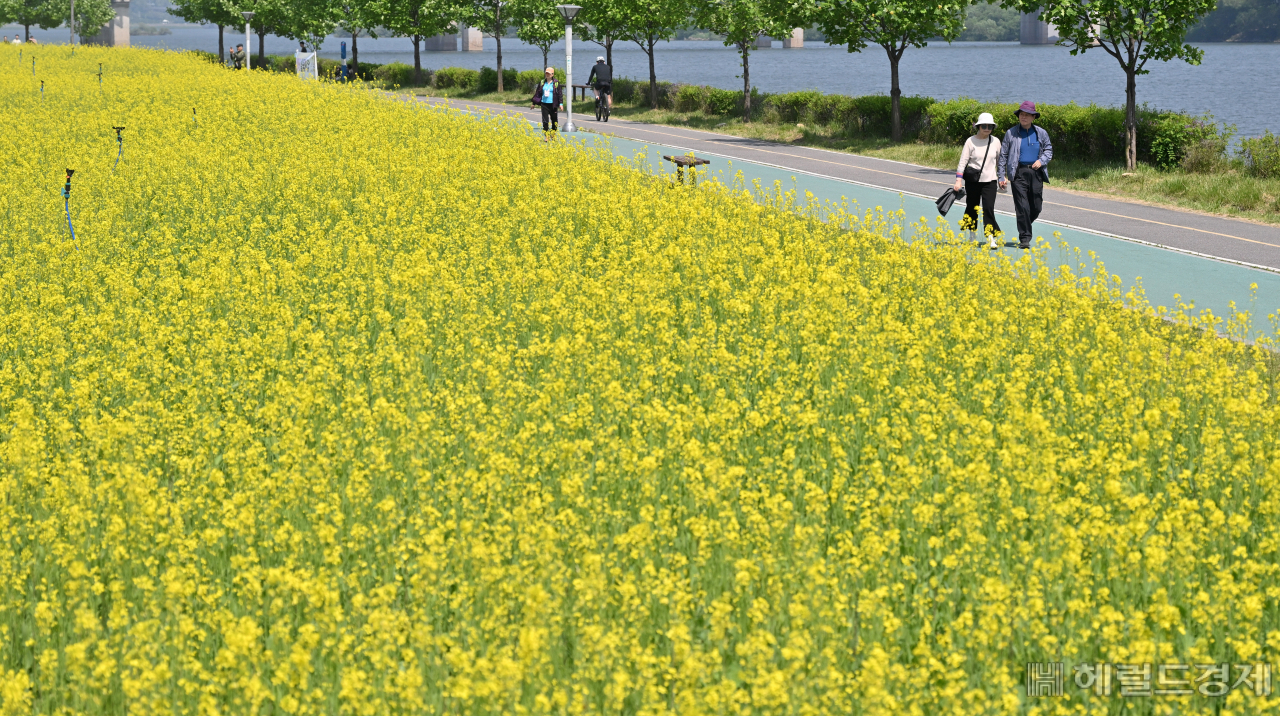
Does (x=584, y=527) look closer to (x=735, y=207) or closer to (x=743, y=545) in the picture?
(x=743, y=545)

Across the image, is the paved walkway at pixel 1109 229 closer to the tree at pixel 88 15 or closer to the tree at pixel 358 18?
the tree at pixel 358 18

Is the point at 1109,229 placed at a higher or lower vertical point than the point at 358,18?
lower

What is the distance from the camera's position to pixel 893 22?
93.2ft

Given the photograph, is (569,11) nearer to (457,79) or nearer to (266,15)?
(457,79)

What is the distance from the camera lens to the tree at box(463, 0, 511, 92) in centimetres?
4975

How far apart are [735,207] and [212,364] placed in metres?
7.27

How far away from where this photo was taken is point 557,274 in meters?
11.7

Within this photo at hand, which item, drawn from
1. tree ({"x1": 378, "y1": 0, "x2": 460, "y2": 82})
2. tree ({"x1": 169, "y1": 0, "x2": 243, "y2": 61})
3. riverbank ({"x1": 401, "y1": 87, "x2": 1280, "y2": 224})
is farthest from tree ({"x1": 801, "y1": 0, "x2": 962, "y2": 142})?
tree ({"x1": 169, "y1": 0, "x2": 243, "y2": 61})

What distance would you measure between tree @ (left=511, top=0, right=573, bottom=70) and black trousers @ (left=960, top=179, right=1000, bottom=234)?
3372cm

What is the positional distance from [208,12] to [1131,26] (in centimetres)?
5997

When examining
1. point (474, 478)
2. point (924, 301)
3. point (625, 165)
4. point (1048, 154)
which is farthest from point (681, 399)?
point (625, 165)

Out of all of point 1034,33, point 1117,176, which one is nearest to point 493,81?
point 1117,176

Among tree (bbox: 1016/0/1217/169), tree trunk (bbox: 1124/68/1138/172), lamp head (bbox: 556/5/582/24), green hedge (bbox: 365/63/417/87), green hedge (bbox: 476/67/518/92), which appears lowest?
tree trunk (bbox: 1124/68/1138/172)

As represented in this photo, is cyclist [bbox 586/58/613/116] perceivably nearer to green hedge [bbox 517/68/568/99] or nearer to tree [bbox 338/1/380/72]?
green hedge [bbox 517/68/568/99]
